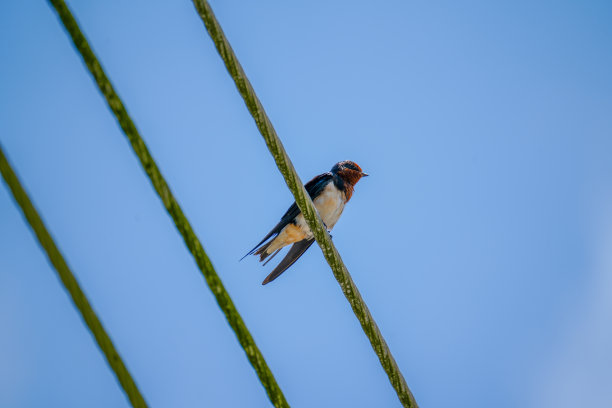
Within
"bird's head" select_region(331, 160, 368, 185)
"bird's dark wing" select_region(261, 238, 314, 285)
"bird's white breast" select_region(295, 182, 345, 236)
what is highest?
"bird's head" select_region(331, 160, 368, 185)

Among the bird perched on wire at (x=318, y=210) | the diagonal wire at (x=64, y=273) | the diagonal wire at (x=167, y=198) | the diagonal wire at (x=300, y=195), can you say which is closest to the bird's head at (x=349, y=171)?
the bird perched on wire at (x=318, y=210)

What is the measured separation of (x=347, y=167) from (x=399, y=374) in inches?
149

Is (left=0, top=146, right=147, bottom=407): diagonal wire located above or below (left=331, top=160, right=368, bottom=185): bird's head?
below

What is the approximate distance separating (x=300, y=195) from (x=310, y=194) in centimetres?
312

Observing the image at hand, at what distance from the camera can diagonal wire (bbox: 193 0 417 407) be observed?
2264mm

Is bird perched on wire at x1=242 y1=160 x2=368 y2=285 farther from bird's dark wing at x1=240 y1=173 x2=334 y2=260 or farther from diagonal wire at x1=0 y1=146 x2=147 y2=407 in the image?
diagonal wire at x1=0 y1=146 x2=147 y2=407

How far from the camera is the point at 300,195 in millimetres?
2861

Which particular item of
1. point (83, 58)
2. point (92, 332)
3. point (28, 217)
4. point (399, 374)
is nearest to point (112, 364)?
point (92, 332)

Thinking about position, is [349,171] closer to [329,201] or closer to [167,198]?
[329,201]

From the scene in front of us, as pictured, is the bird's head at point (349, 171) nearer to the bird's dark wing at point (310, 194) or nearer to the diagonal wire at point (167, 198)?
the bird's dark wing at point (310, 194)

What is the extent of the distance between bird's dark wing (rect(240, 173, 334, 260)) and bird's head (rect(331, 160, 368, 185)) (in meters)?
0.16

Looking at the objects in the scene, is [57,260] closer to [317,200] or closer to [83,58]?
[83,58]

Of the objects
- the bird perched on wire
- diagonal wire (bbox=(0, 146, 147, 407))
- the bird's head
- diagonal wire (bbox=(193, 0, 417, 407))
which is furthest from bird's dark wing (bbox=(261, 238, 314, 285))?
diagonal wire (bbox=(0, 146, 147, 407))

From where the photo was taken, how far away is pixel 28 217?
1560 millimetres
